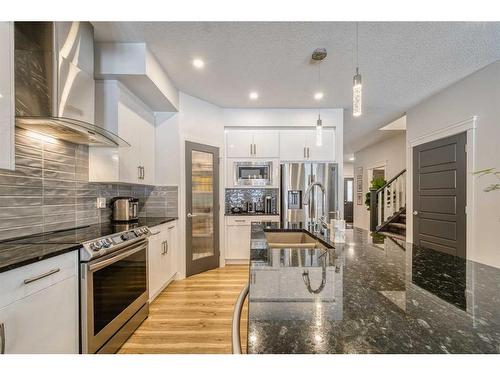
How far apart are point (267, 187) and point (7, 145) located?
3259 millimetres

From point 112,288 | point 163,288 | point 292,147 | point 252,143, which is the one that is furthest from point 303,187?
point 112,288

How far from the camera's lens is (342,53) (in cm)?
248

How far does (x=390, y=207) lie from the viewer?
586 centimetres

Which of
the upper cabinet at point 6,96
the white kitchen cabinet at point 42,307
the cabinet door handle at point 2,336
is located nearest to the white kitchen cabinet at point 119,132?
the upper cabinet at point 6,96

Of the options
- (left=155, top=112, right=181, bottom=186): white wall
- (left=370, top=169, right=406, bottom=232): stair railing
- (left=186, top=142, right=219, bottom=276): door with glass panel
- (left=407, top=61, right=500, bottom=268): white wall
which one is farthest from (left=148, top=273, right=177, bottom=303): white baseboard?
(left=370, top=169, right=406, bottom=232): stair railing

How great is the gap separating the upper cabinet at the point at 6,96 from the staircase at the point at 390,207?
6.19 metres

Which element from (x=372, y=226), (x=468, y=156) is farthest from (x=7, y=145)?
(x=372, y=226)

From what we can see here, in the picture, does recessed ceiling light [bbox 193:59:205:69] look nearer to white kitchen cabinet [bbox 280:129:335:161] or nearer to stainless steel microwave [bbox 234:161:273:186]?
stainless steel microwave [bbox 234:161:273:186]

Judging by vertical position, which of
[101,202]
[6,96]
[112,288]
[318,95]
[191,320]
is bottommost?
[191,320]

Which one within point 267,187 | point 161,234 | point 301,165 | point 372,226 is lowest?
point 372,226

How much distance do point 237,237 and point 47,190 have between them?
2.63 metres

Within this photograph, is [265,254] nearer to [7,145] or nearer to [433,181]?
[7,145]

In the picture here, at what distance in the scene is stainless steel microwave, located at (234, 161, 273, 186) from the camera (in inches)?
162

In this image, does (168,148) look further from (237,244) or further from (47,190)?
(237,244)
